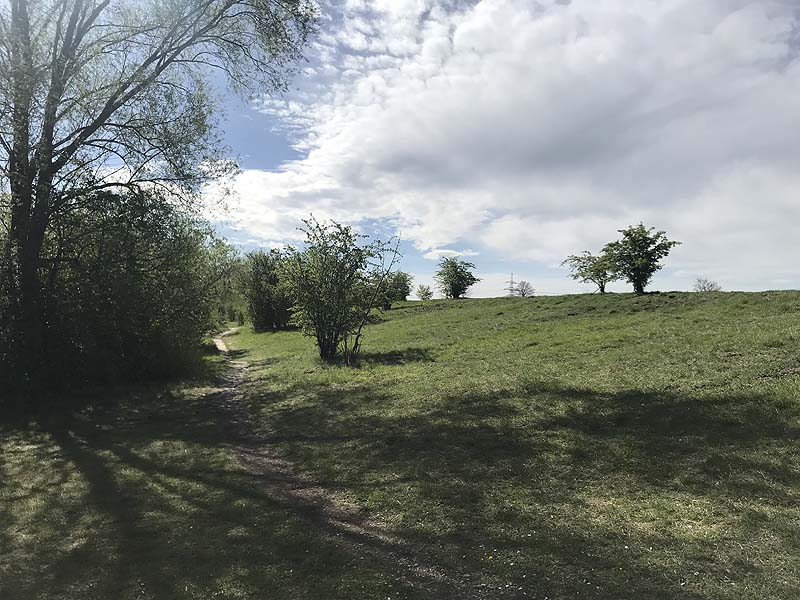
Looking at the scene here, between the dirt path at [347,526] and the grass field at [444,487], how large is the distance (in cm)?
3

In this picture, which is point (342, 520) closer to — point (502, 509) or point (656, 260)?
point (502, 509)

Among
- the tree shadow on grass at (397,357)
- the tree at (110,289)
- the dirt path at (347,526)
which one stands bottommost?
the dirt path at (347,526)

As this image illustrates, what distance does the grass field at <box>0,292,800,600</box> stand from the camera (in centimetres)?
455

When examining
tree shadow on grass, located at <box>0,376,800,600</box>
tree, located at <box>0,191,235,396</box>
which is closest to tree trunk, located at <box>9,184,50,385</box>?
tree, located at <box>0,191,235,396</box>

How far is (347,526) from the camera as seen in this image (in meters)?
5.80

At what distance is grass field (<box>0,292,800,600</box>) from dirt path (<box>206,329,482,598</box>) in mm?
33

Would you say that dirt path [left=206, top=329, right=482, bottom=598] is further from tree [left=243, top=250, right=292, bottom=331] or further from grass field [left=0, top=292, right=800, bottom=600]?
tree [left=243, top=250, right=292, bottom=331]

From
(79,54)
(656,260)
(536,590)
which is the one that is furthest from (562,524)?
(656,260)

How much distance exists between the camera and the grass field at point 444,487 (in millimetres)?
4551

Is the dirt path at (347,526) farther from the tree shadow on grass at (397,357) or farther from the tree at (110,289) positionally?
the tree shadow on grass at (397,357)

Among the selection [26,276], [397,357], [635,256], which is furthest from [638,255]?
[26,276]

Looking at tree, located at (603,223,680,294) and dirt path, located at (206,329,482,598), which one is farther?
tree, located at (603,223,680,294)

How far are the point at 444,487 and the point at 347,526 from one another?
1537mm

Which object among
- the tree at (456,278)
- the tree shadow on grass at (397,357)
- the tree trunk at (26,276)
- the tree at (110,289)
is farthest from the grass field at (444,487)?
the tree at (456,278)
